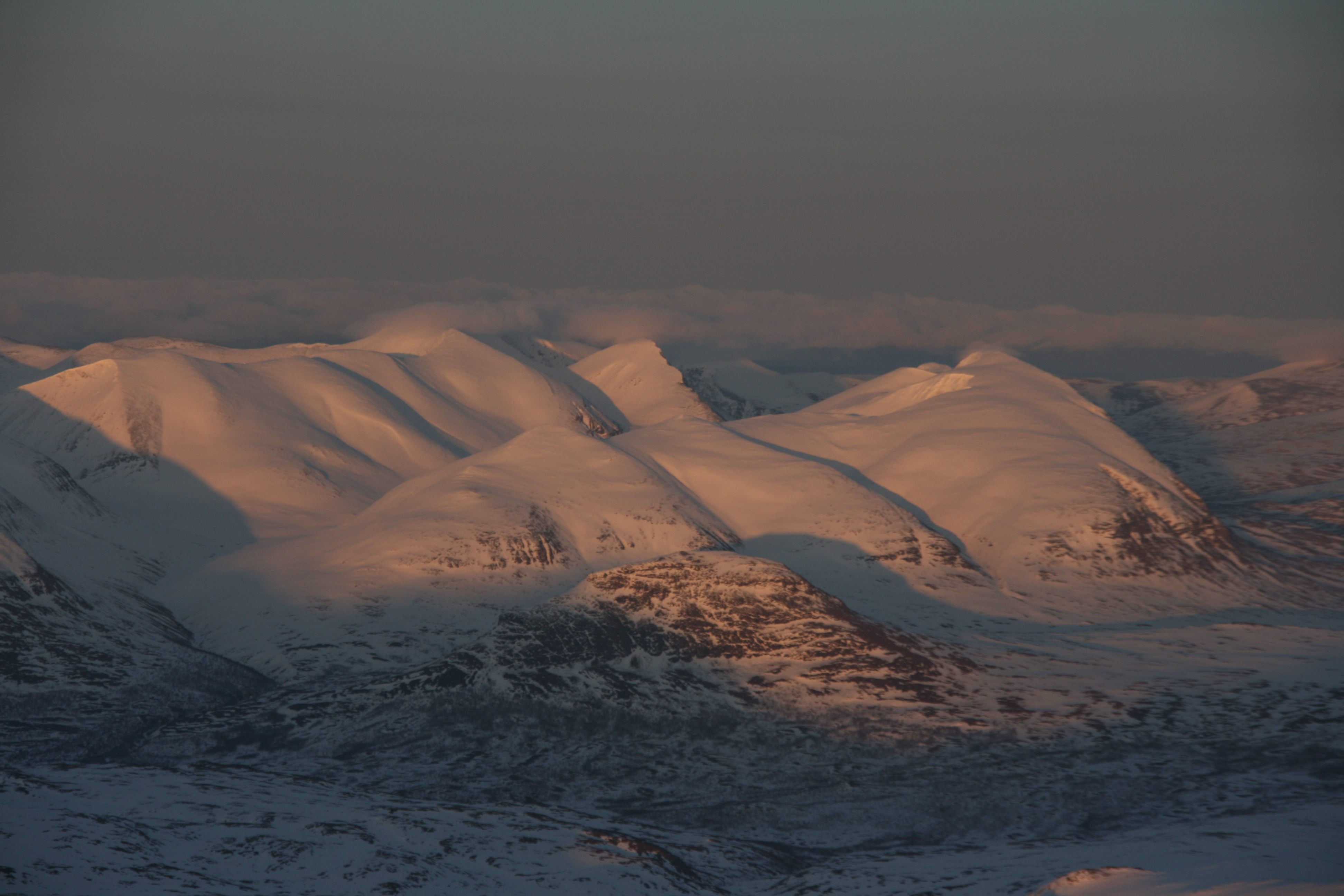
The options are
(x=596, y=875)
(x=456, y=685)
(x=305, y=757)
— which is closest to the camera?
(x=596, y=875)

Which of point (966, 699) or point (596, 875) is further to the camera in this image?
point (966, 699)

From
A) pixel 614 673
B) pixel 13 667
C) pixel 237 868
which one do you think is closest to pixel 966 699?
pixel 614 673

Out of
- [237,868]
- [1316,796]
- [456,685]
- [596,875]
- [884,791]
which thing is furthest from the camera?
[456,685]

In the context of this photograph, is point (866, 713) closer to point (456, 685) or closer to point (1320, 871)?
point (456, 685)

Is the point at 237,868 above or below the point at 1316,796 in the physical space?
above

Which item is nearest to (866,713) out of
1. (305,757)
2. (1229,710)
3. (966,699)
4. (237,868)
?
(966,699)

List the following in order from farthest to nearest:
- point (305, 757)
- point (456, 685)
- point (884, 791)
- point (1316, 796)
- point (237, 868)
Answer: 1. point (456, 685)
2. point (305, 757)
3. point (884, 791)
4. point (1316, 796)
5. point (237, 868)

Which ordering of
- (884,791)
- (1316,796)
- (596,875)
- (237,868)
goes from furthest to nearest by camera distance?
(884,791)
(1316,796)
(596,875)
(237,868)

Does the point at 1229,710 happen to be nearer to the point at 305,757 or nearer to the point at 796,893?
the point at 796,893

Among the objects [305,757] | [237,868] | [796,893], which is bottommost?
[305,757]
